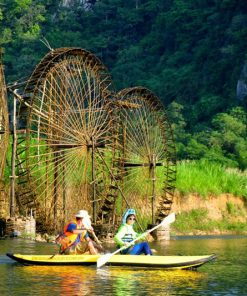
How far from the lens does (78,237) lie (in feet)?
84.5

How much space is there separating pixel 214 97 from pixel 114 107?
4257 centimetres

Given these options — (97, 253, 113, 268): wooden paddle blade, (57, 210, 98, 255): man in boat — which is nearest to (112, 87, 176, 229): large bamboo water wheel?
(57, 210, 98, 255): man in boat

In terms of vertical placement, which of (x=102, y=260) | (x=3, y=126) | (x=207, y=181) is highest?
(x=3, y=126)

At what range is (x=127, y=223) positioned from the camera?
84.8ft

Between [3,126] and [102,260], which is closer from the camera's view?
[102,260]

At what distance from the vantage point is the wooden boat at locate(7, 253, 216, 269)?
2464cm

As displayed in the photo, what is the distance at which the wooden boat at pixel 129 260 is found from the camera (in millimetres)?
24641

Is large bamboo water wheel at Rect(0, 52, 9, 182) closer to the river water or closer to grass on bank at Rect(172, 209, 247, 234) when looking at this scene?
the river water

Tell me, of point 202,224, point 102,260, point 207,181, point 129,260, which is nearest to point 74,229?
point 102,260

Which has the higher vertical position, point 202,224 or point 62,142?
point 62,142

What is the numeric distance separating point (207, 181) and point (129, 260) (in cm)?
2365

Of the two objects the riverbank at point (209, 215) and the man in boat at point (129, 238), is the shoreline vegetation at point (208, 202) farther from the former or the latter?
the man in boat at point (129, 238)

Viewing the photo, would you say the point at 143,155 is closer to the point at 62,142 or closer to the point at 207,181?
the point at 62,142

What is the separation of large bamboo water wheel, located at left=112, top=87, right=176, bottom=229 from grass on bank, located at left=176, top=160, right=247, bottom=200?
212 cm
